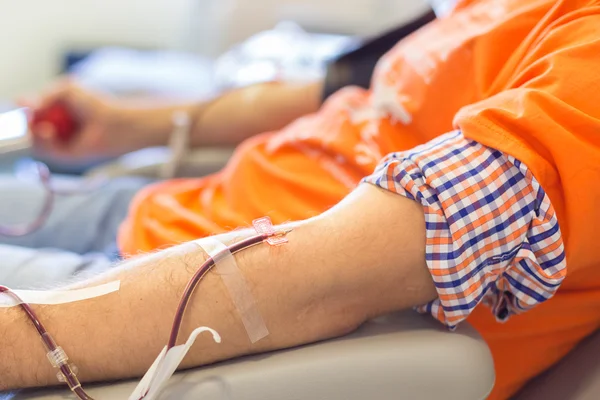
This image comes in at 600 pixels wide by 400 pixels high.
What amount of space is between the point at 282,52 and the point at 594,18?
1.13 m

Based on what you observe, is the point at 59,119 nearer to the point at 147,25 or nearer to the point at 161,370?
the point at 161,370

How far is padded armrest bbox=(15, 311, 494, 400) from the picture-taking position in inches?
20.7

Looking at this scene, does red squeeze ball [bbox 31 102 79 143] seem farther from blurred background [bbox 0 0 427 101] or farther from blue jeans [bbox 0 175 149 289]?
blurred background [bbox 0 0 427 101]

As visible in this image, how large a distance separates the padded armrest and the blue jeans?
0.31 meters

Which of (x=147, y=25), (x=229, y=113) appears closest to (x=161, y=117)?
(x=229, y=113)

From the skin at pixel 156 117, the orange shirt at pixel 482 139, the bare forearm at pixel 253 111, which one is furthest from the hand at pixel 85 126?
the orange shirt at pixel 482 139

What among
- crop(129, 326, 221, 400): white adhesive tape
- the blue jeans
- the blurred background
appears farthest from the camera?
the blurred background

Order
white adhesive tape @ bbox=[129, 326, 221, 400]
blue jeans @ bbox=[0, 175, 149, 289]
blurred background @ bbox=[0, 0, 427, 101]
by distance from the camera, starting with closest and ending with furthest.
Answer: white adhesive tape @ bbox=[129, 326, 221, 400], blue jeans @ bbox=[0, 175, 149, 289], blurred background @ bbox=[0, 0, 427, 101]

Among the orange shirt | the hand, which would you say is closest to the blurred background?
the hand

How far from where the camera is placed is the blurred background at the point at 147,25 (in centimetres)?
257

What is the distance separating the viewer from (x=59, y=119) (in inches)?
52.6

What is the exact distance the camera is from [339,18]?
2.60 metres

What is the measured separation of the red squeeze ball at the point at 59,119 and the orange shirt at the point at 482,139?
444 mm

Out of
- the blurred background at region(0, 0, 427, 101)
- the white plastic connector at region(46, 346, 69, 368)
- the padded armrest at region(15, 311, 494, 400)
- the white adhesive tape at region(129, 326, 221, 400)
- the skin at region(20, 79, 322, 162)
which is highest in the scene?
the blurred background at region(0, 0, 427, 101)
